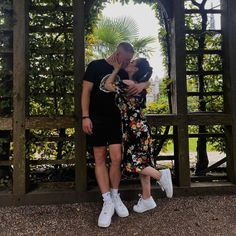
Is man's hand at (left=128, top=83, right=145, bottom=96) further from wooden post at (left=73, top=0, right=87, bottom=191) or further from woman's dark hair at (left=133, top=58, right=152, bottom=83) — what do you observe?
wooden post at (left=73, top=0, right=87, bottom=191)

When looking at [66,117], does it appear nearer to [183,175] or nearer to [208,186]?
[183,175]

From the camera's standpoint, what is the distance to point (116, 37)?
233 inches

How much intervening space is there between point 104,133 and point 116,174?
425mm

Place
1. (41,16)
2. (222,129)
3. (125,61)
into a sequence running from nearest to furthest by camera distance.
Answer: (125,61) < (41,16) < (222,129)

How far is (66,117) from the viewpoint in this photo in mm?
3682

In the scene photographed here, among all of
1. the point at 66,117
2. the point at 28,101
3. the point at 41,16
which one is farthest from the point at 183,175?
the point at 41,16

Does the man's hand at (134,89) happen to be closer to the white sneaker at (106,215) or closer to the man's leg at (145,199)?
the man's leg at (145,199)

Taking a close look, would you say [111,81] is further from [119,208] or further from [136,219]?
[136,219]

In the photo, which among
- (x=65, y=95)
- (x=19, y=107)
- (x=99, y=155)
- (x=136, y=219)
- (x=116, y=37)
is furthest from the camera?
(x=116, y=37)

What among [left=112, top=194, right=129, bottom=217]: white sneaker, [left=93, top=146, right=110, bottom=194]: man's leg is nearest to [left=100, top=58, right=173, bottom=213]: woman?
[left=93, top=146, right=110, bottom=194]: man's leg

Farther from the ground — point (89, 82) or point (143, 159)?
point (89, 82)

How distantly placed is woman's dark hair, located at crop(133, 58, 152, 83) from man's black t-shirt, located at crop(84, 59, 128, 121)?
0.12 metres

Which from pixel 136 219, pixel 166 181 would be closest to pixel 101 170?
pixel 136 219

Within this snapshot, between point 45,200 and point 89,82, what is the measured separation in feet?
4.76
